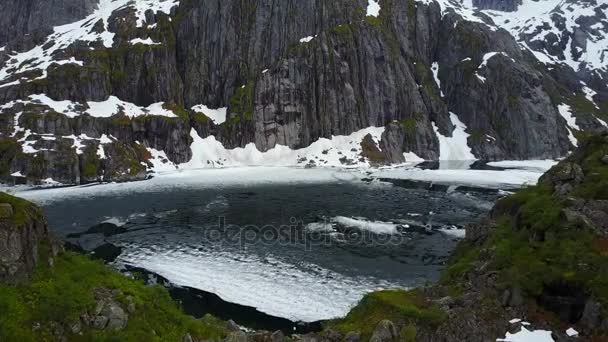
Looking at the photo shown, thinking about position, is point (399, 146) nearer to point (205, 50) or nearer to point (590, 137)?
point (205, 50)

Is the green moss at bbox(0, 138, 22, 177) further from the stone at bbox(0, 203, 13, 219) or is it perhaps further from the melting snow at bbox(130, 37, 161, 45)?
the stone at bbox(0, 203, 13, 219)

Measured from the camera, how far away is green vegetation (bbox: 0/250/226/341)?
48.2 ft

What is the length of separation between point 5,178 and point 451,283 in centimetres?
12015

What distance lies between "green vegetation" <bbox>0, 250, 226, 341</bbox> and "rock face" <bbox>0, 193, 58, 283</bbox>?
0.46m

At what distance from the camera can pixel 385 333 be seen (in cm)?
1925

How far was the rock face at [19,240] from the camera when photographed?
16.1m

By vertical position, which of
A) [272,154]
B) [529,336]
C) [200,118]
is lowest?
[529,336]

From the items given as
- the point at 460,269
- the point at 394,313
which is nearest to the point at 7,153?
the point at 460,269

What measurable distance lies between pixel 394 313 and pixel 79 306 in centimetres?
1331

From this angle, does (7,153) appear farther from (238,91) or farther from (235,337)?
(235,337)

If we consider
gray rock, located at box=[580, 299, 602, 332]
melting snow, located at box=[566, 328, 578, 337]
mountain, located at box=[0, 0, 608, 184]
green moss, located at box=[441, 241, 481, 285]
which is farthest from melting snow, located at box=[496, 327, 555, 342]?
mountain, located at box=[0, 0, 608, 184]

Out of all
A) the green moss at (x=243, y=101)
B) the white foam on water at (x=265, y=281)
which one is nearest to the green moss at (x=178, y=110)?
the green moss at (x=243, y=101)

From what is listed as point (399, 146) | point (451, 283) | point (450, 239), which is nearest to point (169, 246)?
point (450, 239)

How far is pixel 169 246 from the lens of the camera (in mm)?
53406
